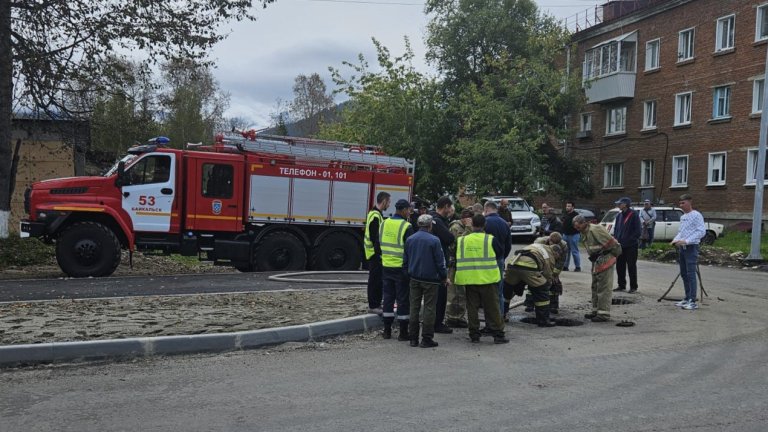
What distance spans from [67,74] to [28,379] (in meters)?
11.3

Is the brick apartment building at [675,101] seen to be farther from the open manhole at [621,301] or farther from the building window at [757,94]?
the open manhole at [621,301]

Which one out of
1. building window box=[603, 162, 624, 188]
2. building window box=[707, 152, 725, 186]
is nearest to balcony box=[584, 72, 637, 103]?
building window box=[603, 162, 624, 188]

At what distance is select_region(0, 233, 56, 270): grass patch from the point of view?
14.5m

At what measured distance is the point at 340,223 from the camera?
605 inches

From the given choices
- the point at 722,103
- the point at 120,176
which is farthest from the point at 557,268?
the point at 722,103

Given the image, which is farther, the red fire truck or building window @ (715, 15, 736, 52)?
building window @ (715, 15, 736, 52)

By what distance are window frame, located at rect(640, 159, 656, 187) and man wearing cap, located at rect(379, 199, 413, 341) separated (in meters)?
28.1

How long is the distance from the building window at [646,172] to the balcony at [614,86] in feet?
11.8

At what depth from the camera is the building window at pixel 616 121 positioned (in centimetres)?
3484

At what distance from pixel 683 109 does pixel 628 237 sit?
22.1m

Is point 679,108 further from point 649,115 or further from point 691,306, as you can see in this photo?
point 691,306

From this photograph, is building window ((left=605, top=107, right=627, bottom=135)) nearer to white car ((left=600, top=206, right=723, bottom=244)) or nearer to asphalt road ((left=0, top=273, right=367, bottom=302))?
white car ((left=600, top=206, right=723, bottom=244))

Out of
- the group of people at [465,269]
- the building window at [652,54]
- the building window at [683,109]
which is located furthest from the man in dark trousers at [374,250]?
the building window at [652,54]

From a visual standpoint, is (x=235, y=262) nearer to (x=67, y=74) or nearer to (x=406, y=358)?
(x=67, y=74)
